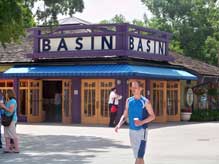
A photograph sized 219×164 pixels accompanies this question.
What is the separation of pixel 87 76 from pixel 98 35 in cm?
200

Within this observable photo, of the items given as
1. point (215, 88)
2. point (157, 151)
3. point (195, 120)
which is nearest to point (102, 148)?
point (157, 151)

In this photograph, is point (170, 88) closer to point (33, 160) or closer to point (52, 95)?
point (52, 95)

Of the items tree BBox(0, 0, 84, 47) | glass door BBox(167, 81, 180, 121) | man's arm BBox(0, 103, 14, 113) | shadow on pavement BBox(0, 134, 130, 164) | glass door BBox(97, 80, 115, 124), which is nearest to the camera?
shadow on pavement BBox(0, 134, 130, 164)

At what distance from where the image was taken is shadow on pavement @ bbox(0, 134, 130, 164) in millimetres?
13750

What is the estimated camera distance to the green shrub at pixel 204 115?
103 ft

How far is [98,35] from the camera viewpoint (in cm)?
2694

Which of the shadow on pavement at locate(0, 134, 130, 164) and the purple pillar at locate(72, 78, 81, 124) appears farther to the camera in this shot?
the purple pillar at locate(72, 78, 81, 124)

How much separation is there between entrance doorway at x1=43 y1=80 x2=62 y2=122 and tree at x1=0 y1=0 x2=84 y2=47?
8.72 metres

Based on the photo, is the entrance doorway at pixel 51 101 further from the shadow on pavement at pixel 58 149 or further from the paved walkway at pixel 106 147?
the shadow on pavement at pixel 58 149

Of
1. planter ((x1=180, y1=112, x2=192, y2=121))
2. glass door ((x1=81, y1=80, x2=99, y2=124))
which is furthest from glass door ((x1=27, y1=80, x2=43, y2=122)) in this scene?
planter ((x1=180, y1=112, x2=192, y2=121))

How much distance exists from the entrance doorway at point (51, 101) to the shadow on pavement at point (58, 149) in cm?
924

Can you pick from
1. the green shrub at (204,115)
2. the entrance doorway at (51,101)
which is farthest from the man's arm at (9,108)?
the green shrub at (204,115)

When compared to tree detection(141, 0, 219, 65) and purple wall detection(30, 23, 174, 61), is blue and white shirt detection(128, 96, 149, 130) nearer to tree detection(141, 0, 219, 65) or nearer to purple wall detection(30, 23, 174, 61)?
purple wall detection(30, 23, 174, 61)

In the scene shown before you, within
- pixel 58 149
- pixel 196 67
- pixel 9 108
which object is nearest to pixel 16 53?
pixel 196 67
